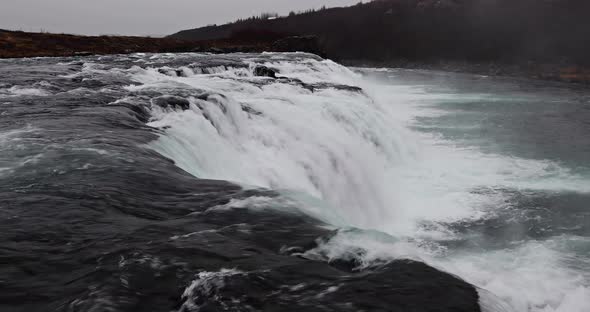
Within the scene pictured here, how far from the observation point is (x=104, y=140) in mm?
9688

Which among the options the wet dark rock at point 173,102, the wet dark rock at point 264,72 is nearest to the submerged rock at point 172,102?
the wet dark rock at point 173,102

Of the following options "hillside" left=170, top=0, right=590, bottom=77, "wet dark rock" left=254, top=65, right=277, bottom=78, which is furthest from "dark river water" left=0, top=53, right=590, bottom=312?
"hillside" left=170, top=0, right=590, bottom=77

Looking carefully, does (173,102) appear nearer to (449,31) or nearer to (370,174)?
(370,174)

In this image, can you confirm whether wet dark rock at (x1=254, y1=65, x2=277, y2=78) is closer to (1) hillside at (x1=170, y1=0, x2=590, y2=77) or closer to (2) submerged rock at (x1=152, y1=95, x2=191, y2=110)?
(2) submerged rock at (x1=152, y1=95, x2=191, y2=110)

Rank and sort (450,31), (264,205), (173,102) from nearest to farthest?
(264,205)
(173,102)
(450,31)

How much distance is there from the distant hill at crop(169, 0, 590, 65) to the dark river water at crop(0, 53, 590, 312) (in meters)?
66.7

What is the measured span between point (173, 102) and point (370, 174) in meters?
6.52

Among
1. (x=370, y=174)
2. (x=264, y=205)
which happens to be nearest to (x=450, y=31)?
(x=370, y=174)

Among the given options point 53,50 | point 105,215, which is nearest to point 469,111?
point 105,215

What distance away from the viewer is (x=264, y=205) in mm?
6871

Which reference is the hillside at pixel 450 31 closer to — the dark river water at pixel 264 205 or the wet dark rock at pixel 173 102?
the dark river water at pixel 264 205

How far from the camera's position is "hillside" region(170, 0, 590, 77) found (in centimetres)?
8244

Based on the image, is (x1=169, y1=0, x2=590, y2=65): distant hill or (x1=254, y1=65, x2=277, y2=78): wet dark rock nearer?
(x1=254, y1=65, x2=277, y2=78): wet dark rock

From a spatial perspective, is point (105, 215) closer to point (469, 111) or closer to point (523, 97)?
point (469, 111)
